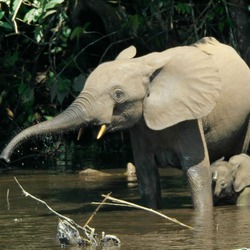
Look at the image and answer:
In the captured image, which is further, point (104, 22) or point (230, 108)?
point (104, 22)

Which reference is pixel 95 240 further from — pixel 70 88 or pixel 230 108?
pixel 70 88

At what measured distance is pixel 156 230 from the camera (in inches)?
376

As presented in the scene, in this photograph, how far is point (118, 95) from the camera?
411 inches

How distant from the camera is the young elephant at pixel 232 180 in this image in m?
11.1

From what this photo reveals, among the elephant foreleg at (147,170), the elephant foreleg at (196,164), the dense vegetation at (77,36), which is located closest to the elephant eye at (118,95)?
the elephant foreleg at (147,170)

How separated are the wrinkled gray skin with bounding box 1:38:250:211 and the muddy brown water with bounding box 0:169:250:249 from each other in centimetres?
42

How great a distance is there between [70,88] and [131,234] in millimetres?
5875

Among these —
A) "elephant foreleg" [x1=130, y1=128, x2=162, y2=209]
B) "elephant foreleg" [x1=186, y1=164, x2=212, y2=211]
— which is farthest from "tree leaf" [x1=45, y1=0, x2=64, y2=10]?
"elephant foreleg" [x1=186, y1=164, x2=212, y2=211]

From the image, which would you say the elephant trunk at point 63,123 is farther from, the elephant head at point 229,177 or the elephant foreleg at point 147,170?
the elephant head at point 229,177

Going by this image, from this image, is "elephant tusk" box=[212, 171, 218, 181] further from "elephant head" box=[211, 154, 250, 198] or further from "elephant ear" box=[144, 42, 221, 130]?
"elephant ear" box=[144, 42, 221, 130]

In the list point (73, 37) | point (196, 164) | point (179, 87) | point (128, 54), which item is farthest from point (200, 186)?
point (73, 37)

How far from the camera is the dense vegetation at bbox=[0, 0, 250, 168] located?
559 inches

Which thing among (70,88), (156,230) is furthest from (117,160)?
(156,230)

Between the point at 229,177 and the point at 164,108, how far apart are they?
0.91 m
